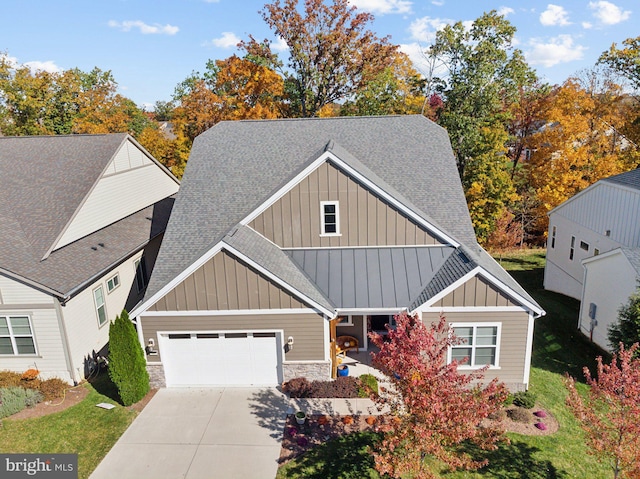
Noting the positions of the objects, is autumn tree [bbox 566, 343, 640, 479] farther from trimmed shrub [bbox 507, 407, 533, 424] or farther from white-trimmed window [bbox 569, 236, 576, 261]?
white-trimmed window [bbox 569, 236, 576, 261]

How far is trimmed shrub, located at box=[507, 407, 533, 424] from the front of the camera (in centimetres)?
1329

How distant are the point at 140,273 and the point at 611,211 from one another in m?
22.1

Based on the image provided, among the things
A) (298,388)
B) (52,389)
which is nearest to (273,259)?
(298,388)

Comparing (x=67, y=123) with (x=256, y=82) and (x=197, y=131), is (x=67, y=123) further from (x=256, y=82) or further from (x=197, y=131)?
(x=256, y=82)

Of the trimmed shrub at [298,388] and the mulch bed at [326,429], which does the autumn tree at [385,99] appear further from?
the mulch bed at [326,429]

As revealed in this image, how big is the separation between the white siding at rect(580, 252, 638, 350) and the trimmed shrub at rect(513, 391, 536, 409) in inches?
209

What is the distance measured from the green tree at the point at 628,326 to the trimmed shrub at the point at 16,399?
19.4m

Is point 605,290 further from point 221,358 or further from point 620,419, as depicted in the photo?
point 221,358

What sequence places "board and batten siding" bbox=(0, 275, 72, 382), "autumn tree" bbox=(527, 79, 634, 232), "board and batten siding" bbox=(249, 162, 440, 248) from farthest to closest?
1. "autumn tree" bbox=(527, 79, 634, 232)
2. "board and batten siding" bbox=(249, 162, 440, 248)
3. "board and batten siding" bbox=(0, 275, 72, 382)

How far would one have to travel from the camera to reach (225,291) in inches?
572

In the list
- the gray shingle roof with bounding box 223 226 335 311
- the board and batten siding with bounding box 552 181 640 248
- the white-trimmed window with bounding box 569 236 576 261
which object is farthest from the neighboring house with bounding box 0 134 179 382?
the white-trimmed window with bounding box 569 236 576 261

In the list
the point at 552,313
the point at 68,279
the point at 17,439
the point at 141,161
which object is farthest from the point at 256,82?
the point at 17,439

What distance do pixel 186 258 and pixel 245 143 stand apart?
23.0 feet

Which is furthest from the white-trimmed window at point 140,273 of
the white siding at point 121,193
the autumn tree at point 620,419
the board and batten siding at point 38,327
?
the autumn tree at point 620,419
